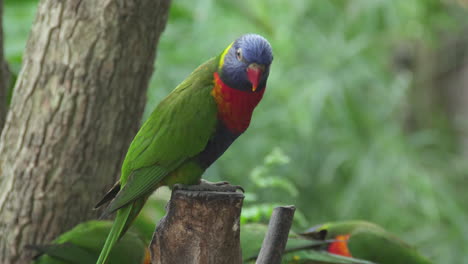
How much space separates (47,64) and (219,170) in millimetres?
2752

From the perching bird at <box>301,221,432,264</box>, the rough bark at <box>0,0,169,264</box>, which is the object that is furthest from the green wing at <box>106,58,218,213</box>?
the perching bird at <box>301,221,432,264</box>

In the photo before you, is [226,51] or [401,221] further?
[401,221]

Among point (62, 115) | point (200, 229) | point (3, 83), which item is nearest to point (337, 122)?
point (3, 83)

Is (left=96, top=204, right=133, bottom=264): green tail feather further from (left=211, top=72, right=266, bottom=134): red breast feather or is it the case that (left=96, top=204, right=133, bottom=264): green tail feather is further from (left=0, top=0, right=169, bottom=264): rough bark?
(left=0, top=0, right=169, bottom=264): rough bark

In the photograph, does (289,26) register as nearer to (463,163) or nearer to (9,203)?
(463,163)

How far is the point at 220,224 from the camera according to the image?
121cm

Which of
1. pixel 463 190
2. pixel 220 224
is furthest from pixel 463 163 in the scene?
pixel 220 224

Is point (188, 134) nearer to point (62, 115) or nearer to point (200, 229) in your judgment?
point (200, 229)

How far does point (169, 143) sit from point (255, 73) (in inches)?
9.5

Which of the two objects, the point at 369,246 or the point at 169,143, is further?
the point at 369,246

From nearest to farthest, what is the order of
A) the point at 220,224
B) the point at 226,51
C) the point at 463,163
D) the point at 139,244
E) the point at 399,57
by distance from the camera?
the point at 220,224
the point at 226,51
the point at 139,244
the point at 463,163
the point at 399,57

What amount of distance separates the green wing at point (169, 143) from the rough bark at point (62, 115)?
42 cm

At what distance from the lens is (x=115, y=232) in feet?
4.46

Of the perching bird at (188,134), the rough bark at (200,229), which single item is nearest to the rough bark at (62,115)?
the perching bird at (188,134)
